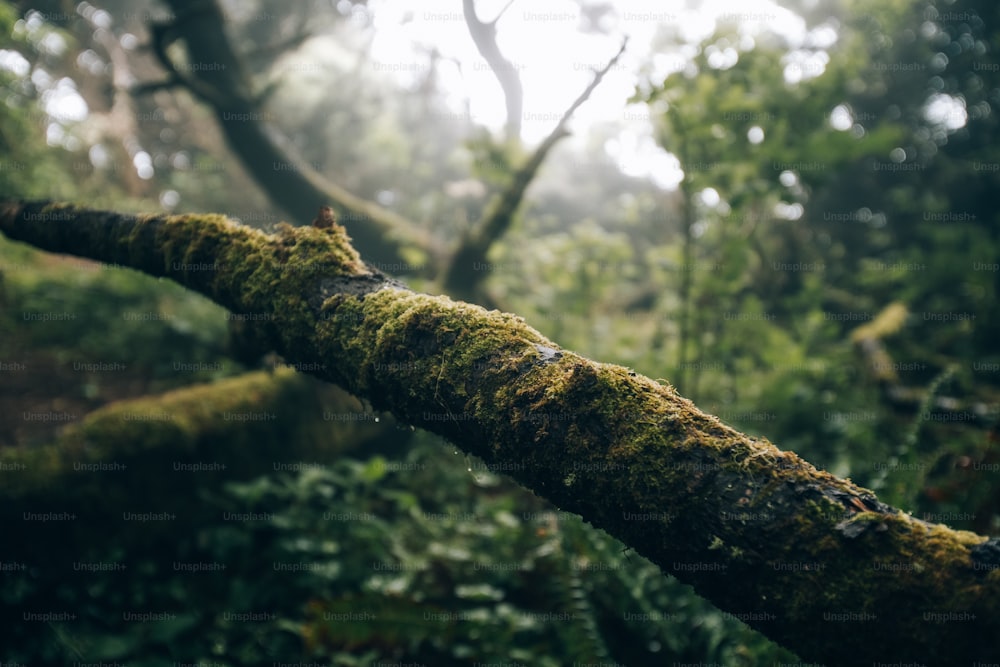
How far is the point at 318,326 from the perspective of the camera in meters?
2.01

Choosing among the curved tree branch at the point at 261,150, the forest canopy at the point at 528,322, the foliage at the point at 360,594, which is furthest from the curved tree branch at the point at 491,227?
the foliage at the point at 360,594

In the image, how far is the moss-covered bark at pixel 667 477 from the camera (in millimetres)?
1255

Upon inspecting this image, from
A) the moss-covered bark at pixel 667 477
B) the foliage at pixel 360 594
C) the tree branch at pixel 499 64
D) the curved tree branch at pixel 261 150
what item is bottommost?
the foliage at pixel 360 594

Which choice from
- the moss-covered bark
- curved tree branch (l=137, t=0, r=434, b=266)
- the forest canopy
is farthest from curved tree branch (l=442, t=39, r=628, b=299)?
the moss-covered bark

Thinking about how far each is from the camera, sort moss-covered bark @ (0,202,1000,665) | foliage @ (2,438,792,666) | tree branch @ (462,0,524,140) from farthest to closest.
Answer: tree branch @ (462,0,524,140)
foliage @ (2,438,792,666)
moss-covered bark @ (0,202,1000,665)

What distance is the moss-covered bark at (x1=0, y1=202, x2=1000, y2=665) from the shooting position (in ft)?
4.12

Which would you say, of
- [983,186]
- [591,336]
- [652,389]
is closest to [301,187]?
[591,336]

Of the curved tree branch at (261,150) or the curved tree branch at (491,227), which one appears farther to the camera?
the curved tree branch at (261,150)

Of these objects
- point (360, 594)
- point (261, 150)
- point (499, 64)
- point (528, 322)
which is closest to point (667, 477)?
point (360, 594)

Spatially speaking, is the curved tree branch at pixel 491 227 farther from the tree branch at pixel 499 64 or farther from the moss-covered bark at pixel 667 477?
the moss-covered bark at pixel 667 477

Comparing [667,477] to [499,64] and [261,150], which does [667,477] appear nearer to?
[499,64]

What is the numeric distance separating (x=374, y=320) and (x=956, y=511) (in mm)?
4106

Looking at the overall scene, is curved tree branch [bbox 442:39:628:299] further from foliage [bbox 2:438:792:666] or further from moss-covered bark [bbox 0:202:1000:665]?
moss-covered bark [bbox 0:202:1000:665]

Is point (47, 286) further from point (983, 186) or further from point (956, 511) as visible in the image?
point (983, 186)
